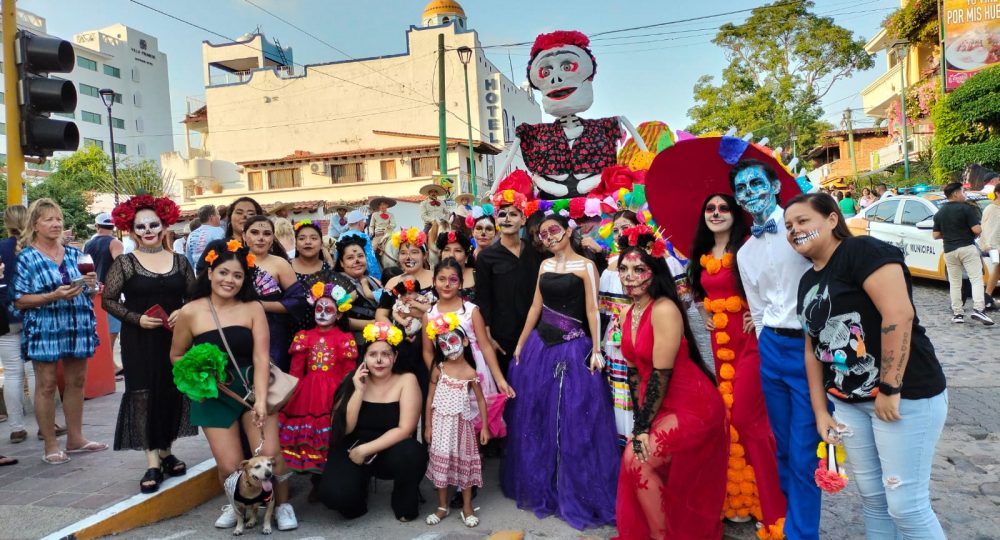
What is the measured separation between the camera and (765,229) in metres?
3.23

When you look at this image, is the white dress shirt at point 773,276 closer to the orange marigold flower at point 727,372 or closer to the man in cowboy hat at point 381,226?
the orange marigold flower at point 727,372

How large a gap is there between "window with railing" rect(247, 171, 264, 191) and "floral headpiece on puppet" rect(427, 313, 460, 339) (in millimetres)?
31810

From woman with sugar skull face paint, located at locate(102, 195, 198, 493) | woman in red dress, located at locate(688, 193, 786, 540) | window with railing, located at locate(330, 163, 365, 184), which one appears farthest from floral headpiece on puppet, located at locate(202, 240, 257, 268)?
window with railing, located at locate(330, 163, 365, 184)

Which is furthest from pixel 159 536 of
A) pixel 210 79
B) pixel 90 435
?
pixel 210 79

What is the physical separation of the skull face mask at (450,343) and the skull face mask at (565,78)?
9.55 feet

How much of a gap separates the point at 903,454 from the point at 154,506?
156 inches

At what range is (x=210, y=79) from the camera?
133 feet

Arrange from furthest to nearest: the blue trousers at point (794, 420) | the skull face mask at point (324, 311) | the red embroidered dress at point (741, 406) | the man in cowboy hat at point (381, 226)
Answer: the man in cowboy hat at point (381, 226) < the skull face mask at point (324, 311) < the red embroidered dress at point (741, 406) < the blue trousers at point (794, 420)

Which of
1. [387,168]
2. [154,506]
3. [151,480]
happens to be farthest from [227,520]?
[387,168]

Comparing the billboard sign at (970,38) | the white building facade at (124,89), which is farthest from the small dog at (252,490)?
the white building facade at (124,89)

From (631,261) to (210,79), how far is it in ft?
141

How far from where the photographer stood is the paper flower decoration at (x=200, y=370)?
12.2ft

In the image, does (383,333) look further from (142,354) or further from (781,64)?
(781,64)

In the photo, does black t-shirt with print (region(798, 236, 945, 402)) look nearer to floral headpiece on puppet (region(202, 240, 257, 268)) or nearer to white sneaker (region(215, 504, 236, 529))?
floral headpiece on puppet (region(202, 240, 257, 268))
